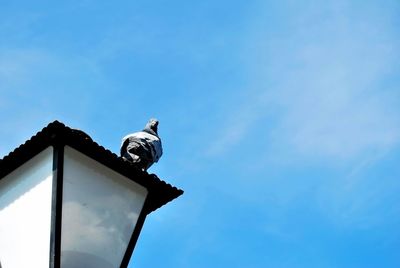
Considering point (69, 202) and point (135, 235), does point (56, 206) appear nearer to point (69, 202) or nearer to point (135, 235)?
point (69, 202)

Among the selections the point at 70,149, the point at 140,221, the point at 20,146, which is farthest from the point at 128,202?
the point at 20,146

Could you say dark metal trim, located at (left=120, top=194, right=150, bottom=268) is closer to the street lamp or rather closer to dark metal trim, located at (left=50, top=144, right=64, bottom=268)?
the street lamp

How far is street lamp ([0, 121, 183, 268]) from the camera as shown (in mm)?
3527

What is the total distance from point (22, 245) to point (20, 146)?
0.65 metres

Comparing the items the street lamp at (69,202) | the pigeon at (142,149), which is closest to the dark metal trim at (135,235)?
the street lamp at (69,202)

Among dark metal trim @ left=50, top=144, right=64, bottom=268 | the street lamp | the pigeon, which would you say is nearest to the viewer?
dark metal trim @ left=50, top=144, right=64, bottom=268

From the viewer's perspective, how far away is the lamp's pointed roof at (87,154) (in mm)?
3787

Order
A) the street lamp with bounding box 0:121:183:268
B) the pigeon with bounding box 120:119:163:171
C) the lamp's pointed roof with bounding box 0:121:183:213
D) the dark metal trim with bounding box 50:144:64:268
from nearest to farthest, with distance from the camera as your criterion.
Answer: the dark metal trim with bounding box 50:144:64:268 < the street lamp with bounding box 0:121:183:268 < the lamp's pointed roof with bounding box 0:121:183:213 < the pigeon with bounding box 120:119:163:171

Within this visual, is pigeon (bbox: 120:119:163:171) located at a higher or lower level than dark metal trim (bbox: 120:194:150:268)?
higher

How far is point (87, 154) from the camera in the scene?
383 cm

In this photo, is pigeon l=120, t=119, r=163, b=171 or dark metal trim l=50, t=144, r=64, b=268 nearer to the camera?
dark metal trim l=50, t=144, r=64, b=268

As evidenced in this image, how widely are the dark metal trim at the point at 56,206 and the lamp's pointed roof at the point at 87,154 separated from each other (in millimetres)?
72

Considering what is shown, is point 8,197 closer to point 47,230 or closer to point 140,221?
point 47,230

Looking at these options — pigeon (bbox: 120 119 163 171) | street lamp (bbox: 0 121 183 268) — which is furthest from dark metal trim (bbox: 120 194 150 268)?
pigeon (bbox: 120 119 163 171)
